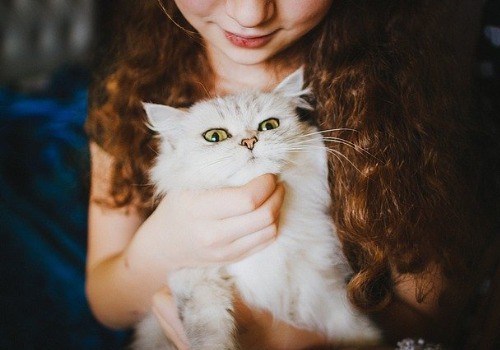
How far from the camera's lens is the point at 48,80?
541 mm

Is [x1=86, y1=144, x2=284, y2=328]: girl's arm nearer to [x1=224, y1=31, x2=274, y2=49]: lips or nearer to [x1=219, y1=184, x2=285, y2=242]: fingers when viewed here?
[x1=219, y1=184, x2=285, y2=242]: fingers

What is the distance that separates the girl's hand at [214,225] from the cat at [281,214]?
0.7 inches

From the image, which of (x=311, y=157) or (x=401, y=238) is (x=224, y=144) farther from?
(x=401, y=238)

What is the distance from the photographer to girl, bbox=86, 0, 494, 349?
0.57 metres

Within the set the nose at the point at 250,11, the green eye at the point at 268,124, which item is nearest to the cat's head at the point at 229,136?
the green eye at the point at 268,124

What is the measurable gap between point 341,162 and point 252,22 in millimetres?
244

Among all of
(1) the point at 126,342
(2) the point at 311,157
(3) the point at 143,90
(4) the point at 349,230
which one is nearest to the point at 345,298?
(4) the point at 349,230

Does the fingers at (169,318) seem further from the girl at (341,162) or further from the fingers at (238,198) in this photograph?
the fingers at (238,198)

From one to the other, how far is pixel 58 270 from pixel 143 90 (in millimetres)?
296

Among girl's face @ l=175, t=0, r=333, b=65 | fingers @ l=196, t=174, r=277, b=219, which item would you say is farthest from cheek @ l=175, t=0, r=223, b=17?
fingers @ l=196, t=174, r=277, b=219

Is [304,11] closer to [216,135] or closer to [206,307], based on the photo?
[216,135]

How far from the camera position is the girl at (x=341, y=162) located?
568mm

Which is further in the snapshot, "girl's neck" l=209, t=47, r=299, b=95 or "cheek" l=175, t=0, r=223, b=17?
"girl's neck" l=209, t=47, r=299, b=95

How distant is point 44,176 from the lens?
533 mm
